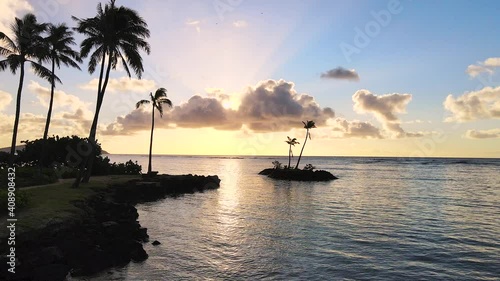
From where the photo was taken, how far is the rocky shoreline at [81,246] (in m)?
13.8

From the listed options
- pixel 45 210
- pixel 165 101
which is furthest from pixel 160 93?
pixel 45 210

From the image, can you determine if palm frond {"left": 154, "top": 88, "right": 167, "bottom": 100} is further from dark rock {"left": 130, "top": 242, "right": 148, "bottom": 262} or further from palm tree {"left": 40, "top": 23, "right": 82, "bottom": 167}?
dark rock {"left": 130, "top": 242, "right": 148, "bottom": 262}

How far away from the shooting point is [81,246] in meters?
16.9

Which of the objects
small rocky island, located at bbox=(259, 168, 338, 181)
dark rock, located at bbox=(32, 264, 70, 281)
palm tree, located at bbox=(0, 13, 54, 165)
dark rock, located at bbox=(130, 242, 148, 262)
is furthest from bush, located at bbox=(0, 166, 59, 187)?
small rocky island, located at bbox=(259, 168, 338, 181)

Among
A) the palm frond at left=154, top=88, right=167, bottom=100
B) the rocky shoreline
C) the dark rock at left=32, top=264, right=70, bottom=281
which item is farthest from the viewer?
the palm frond at left=154, top=88, right=167, bottom=100

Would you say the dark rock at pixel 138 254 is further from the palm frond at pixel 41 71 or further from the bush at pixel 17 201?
the palm frond at pixel 41 71

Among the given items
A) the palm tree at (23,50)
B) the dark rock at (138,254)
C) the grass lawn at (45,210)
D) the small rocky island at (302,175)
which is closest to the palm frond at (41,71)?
the palm tree at (23,50)

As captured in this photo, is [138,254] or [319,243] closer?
[138,254]

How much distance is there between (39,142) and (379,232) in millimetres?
51617

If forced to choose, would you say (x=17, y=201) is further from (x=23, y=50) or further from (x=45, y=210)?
(x=23, y=50)

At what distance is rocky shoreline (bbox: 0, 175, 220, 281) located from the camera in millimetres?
13820

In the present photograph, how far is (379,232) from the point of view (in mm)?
24641

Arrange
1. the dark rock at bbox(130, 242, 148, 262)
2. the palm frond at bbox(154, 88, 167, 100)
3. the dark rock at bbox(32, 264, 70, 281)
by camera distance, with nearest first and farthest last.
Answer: the dark rock at bbox(32, 264, 70, 281)
the dark rock at bbox(130, 242, 148, 262)
the palm frond at bbox(154, 88, 167, 100)

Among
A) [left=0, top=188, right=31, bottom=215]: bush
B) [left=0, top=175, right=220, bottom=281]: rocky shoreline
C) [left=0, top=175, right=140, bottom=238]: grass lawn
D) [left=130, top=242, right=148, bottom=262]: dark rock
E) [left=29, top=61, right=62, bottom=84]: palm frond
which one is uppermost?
[left=29, top=61, right=62, bottom=84]: palm frond
